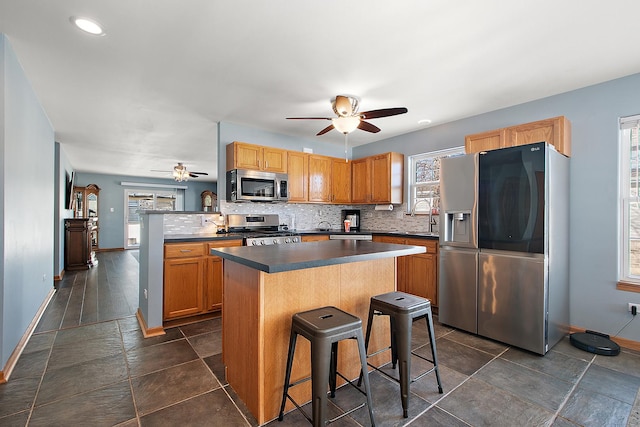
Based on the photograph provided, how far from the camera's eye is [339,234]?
4.68m

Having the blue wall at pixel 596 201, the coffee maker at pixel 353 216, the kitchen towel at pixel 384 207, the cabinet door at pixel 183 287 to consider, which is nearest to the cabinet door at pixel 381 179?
the kitchen towel at pixel 384 207

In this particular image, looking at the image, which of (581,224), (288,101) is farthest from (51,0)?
(581,224)

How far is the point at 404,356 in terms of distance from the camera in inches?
69.7

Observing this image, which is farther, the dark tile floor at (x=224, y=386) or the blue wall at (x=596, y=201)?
the blue wall at (x=596, y=201)

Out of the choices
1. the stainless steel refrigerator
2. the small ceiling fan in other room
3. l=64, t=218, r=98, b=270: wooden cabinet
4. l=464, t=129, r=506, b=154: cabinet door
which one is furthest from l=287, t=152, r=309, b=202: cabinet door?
l=64, t=218, r=98, b=270: wooden cabinet

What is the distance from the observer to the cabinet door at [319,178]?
488 cm

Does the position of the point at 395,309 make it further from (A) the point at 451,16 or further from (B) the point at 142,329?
(B) the point at 142,329

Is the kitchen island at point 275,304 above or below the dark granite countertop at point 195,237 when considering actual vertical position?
below

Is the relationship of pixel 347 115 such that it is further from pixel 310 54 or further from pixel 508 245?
pixel 508 245

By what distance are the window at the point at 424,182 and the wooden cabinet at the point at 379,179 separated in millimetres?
172

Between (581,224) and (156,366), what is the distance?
13.5 ft

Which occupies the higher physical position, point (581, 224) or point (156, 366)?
point (581, 224)

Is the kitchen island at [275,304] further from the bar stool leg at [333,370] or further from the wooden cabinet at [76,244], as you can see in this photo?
the wooden cabinet at [76,244]

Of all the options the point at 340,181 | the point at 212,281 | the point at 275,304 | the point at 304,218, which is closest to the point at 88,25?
the point at 275,304
